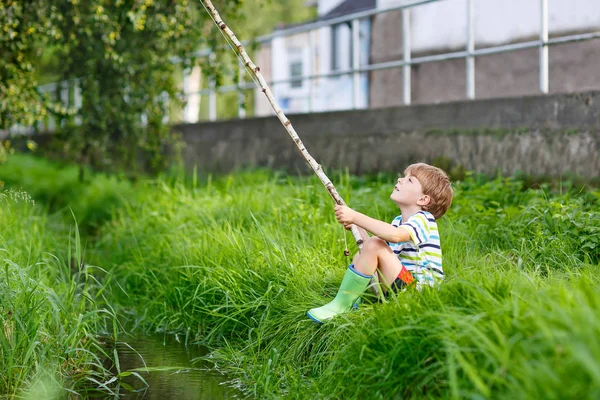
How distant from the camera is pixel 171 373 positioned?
15.7ft

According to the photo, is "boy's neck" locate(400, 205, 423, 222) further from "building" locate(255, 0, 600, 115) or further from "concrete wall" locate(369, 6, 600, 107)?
"concrete wall" locate(369, 6, 600, 107)

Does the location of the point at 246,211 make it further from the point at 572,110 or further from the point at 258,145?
the point at 258,145

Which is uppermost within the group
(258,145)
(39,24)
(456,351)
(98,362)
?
(39,24)

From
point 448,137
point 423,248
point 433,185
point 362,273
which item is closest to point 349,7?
point 448,137

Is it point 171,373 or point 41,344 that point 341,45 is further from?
point 41,344

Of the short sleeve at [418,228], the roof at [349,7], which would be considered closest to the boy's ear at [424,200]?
the short sleeve at [418,228]

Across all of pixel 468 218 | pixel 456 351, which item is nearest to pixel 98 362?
pixel 456 351

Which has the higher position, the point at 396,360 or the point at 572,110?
the point at 572,110

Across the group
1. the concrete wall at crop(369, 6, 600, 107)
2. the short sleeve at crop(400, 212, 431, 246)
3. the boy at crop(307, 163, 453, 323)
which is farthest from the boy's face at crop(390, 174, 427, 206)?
the concrete wall at crop(369, 6, 600, 107)

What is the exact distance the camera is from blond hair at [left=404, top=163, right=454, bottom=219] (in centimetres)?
455

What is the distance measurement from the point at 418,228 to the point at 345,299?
1.73 feet

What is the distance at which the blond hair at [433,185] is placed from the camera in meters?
4.55

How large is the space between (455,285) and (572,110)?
3.72 m

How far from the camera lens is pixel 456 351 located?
3061 mm
